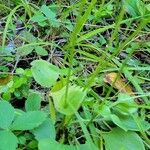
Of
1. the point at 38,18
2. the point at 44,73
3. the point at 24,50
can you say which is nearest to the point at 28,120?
the point at 44,73

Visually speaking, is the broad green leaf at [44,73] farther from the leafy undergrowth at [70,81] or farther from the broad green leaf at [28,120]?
the broad green leaf at [28,120]

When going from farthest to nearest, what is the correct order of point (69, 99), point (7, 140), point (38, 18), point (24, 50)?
point (38, 18) → point (24, 50) → point (69, 99) → point (7, 140)

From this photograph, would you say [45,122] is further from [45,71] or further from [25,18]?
[25,18]

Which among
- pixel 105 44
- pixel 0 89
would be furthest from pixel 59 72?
pixel 105 44

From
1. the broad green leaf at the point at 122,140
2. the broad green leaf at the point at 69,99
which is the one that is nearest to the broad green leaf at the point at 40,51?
the broad green leaf at the point at 69,99

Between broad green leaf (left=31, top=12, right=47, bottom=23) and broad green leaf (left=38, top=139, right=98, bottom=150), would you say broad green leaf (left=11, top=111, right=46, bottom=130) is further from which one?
broad green leaf (left=31, top=12, right=47, bottom=23)

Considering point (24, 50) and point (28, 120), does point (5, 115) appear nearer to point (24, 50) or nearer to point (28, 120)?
point (28, 120)

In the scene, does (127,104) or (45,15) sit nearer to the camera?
(127,104)
